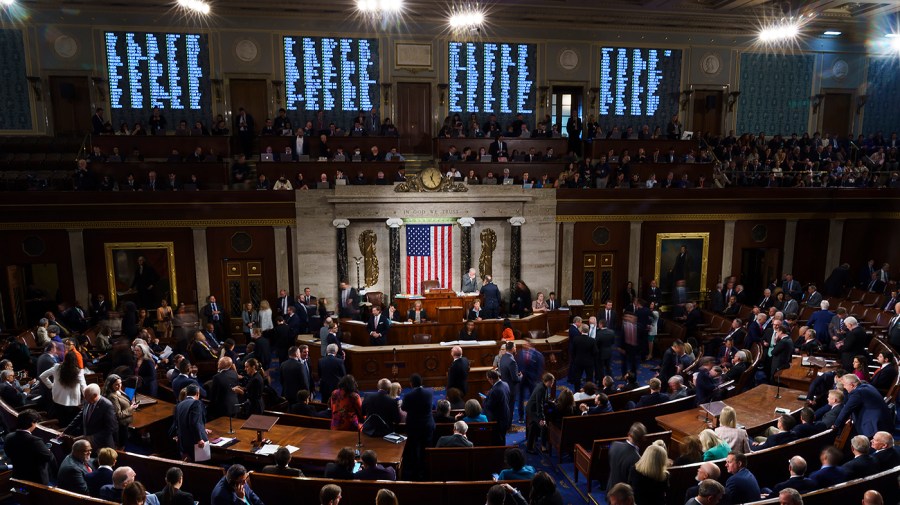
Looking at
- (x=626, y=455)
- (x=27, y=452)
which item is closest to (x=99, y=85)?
(x=27, y=452)

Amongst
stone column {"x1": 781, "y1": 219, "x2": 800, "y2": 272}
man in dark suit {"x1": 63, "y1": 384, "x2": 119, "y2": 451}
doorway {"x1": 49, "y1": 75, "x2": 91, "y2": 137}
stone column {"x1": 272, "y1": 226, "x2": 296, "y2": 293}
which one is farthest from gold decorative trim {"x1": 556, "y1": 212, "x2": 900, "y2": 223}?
doorway {"x1": 49, "y1": 75, "x2": 91, "y2": 137}

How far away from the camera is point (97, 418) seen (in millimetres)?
7082

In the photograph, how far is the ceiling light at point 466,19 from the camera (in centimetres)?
1708

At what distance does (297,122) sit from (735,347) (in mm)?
14870

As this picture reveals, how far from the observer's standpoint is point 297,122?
65.8ft

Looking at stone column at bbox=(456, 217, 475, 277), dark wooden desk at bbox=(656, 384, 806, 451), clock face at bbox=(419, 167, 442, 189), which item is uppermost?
clock face at bbox=(419, 167, 442, 189)

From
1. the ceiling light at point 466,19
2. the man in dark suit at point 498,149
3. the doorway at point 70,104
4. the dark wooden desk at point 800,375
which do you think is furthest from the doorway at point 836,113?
the doorway at point 70,104

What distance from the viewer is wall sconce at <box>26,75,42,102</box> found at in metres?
18.4

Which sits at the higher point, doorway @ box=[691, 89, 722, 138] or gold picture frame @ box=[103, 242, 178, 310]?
doorway @ box=[691, 89, 722, 138]

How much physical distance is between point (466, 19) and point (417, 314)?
9.02m

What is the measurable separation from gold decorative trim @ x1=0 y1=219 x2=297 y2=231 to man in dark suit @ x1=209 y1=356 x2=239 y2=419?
26.0 ft

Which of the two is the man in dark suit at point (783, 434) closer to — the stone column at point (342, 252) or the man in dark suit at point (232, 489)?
the man in dark suit at point (232, 489)

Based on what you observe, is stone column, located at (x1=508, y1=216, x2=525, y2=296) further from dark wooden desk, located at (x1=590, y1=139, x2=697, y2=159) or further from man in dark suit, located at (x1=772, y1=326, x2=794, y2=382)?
man in dark suit, located at (x1=772, y1=326, x2=794, y2=382)

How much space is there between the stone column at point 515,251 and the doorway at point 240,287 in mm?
6611
